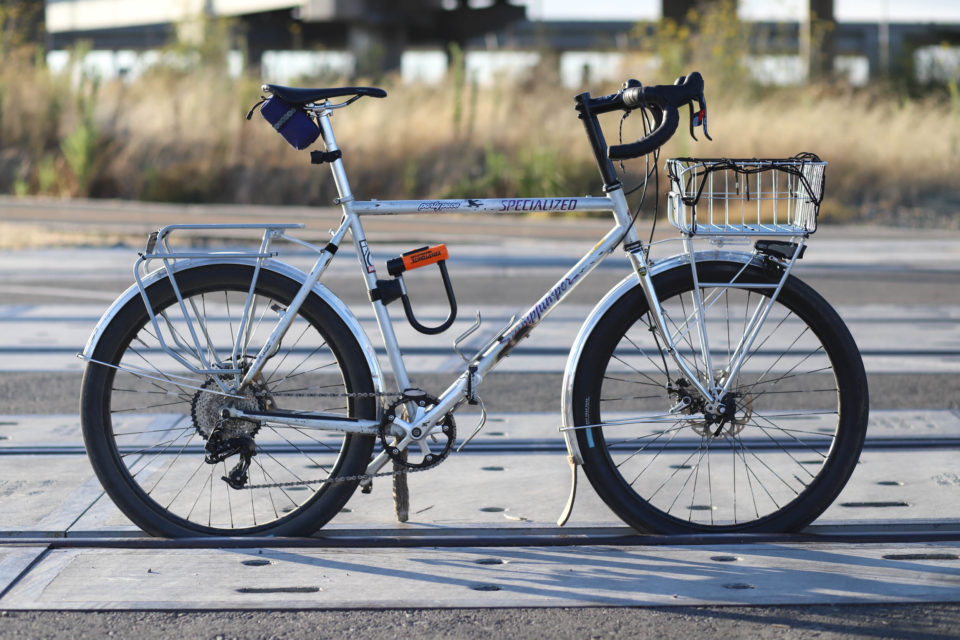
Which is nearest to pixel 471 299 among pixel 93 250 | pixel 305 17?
pixel 93 250

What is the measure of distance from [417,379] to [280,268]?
8.59 feet

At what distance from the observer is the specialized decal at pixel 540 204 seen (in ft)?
12.3

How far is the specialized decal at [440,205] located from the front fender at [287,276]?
0.38 m

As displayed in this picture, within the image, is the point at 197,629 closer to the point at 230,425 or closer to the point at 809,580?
the point at 230,425

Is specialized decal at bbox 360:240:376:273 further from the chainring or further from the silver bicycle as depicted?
the chainring

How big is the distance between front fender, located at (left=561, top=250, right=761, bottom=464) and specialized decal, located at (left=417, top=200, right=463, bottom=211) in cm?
52

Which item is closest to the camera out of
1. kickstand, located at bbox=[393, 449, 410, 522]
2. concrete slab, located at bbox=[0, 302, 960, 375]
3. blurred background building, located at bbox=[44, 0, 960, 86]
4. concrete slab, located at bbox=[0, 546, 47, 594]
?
concrete slab, located at bbox=[0, 546, 47, 594]

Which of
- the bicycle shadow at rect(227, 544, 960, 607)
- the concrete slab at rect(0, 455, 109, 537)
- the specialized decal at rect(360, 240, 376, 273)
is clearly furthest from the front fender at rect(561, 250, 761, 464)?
the concrete slab at rect(0, 455, 109, 537)

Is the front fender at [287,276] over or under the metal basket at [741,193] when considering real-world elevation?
under

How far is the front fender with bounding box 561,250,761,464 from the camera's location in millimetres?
3799

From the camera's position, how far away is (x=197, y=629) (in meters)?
3.14

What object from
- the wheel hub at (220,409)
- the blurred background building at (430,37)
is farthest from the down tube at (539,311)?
the blurred background building at (430,37)

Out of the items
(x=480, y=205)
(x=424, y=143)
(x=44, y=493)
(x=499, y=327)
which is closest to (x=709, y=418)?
(x=480, y=205)

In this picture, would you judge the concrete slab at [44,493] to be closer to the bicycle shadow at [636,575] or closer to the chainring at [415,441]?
the bicycle shadow at [636,575]
